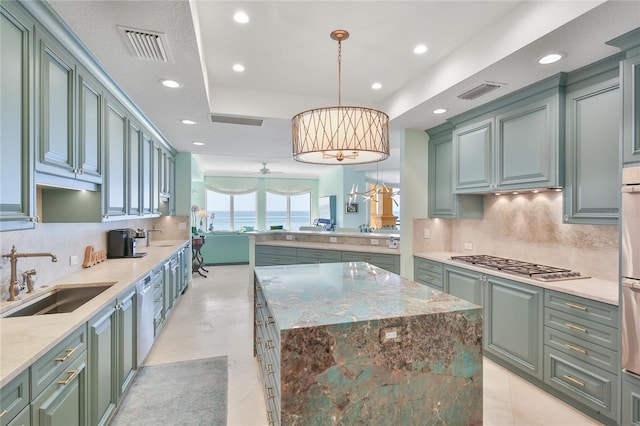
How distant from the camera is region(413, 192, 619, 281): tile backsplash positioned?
2.61m

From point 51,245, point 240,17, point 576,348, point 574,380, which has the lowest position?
point 574,380

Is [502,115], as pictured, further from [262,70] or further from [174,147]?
[174,147]

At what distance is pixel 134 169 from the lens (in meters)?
3.44

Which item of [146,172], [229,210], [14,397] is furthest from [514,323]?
[229,210]

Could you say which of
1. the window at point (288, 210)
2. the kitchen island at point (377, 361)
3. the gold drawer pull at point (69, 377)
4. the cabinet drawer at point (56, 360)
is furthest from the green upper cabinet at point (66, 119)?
the window at point (288, 210)

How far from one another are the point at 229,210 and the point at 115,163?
7.98 metres

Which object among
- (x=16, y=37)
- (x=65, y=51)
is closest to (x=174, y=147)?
(x=65, y=51)

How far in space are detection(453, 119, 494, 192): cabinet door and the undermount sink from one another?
350 cm

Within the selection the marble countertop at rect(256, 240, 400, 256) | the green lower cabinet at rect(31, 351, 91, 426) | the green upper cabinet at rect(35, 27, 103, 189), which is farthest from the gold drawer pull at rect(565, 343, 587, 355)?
the green upper cabinet at rect(35, 27, 103, 189)

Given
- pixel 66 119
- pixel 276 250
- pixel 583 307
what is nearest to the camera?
pixel 66 119

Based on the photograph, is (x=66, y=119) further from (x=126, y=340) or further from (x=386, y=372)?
(x=386, y=372)

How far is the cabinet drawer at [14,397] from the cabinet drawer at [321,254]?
3884mm

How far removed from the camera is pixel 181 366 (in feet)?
9.84

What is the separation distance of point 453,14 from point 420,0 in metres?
0.32
